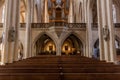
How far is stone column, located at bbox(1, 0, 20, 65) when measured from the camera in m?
12.9

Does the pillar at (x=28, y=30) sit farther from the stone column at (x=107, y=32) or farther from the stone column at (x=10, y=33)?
the stone column at (x=107, y=32)

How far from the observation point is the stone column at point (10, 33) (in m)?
12.9

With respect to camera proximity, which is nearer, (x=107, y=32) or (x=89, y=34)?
(x=107, y=32)

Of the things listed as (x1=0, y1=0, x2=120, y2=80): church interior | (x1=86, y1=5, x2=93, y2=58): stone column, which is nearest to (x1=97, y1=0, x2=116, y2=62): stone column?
(x1=0, y1=0, x2=120, y2=80): church interior

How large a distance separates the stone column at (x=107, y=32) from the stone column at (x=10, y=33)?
596 cm

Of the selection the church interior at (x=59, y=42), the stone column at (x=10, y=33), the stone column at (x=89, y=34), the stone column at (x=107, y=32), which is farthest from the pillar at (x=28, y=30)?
the stone column at (x=107, y=32)

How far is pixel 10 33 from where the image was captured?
13.0m

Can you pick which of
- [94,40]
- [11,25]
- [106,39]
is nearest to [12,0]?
[11,25]

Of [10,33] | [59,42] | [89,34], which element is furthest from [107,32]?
[59,42]

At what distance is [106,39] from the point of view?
12.9 m

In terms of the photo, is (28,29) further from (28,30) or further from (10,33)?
(10,33)

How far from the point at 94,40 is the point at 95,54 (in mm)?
1532

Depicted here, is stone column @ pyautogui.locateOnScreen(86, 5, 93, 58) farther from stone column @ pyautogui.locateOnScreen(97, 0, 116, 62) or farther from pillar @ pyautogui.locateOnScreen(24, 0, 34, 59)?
stone column @ pyautogui.locateOnScreen(97, 0, 116, 62)

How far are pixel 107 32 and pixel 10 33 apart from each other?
6400 millimetres
